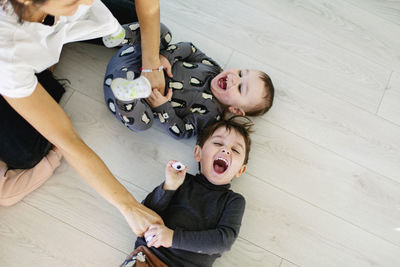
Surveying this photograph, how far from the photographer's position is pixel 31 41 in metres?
0.72

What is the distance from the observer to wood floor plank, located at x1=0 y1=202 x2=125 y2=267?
1007 mm

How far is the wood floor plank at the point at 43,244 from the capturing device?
1.01 m

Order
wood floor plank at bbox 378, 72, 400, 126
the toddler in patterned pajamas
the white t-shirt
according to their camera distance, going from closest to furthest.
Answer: the white t-shirt < the toddler in patterned pajamas < wood floor plank at bbox 378, 72, 400, 126

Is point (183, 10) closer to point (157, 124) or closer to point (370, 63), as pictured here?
point (157, 124)

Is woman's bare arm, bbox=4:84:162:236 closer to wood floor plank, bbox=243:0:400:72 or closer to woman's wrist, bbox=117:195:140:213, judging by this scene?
woman's wrist, bbox=117:195:140:213

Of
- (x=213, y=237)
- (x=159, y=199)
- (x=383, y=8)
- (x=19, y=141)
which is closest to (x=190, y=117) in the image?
(x=159, y=199)

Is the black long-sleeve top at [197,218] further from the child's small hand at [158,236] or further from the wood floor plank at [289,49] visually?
the wood floor plank at [289,49]

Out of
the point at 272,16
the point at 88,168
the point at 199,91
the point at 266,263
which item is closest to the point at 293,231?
the point at 266,263

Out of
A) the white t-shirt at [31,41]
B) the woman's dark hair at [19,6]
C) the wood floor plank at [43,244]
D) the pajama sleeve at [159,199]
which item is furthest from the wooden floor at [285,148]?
the woman's dark hair at [19,6]

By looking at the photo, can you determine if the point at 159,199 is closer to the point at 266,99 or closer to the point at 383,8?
the point at 266,99

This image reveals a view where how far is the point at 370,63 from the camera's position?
1.43 m

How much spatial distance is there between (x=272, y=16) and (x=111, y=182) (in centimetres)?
101

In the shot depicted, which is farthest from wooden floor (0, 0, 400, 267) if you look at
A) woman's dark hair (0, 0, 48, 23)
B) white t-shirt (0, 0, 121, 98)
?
woman's dark hair (0, 0, 48, 23)

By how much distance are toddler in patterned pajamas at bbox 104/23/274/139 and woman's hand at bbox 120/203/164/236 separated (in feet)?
0.99
